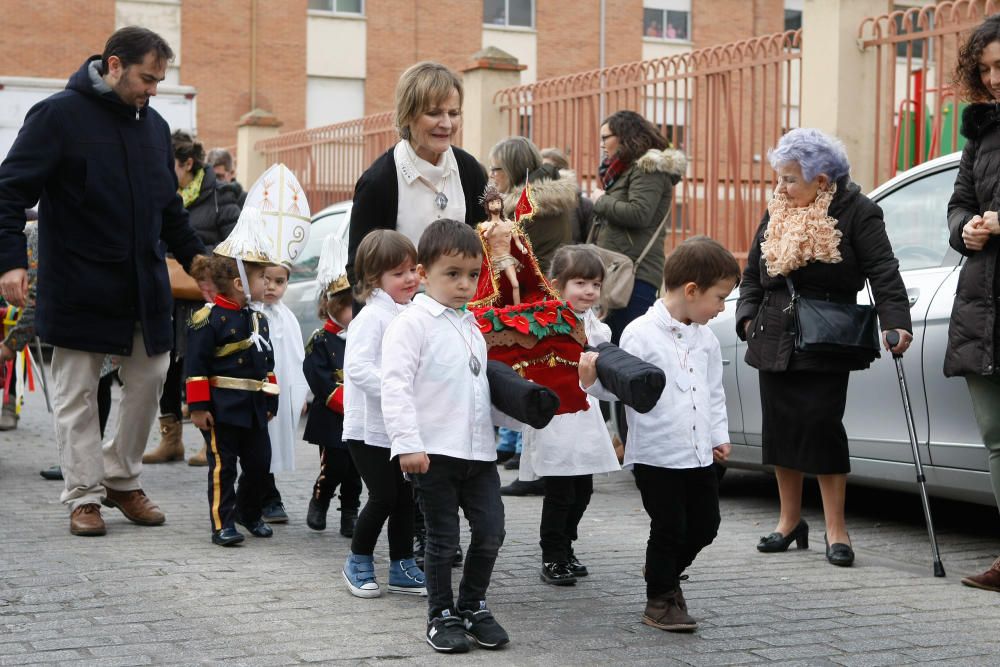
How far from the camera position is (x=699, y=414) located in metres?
5.00

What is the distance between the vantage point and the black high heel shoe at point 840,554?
6137mm

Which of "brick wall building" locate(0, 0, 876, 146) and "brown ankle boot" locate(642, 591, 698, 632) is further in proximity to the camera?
"brick wall building" locate(0, 0, 876, 146)

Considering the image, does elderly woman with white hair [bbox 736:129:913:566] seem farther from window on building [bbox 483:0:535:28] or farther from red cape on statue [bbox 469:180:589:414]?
window on building [bbox 483:0:535:28]

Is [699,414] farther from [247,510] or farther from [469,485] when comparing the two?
[247,510]

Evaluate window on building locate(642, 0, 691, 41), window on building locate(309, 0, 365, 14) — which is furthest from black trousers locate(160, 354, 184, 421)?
window on building locate(642, 0, 691, 41)

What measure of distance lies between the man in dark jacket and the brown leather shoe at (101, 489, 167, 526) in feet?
0.69

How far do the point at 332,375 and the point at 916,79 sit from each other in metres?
5.05

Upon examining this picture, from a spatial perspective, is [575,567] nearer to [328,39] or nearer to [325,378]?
[325,378]

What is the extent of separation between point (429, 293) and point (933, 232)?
10.4 ft

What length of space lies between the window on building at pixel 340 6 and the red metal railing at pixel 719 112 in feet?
76.2

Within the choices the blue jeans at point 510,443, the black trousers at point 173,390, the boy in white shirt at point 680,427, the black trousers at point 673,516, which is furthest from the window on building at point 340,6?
the black trousers at point 673,516

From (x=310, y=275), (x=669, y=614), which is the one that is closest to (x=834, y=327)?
(x=669, y=614)

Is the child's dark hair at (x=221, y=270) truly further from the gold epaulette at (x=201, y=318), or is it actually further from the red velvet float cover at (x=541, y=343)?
the red velvet float cover at (x=541, y=343)

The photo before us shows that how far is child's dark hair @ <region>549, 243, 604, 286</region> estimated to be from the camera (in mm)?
5434
